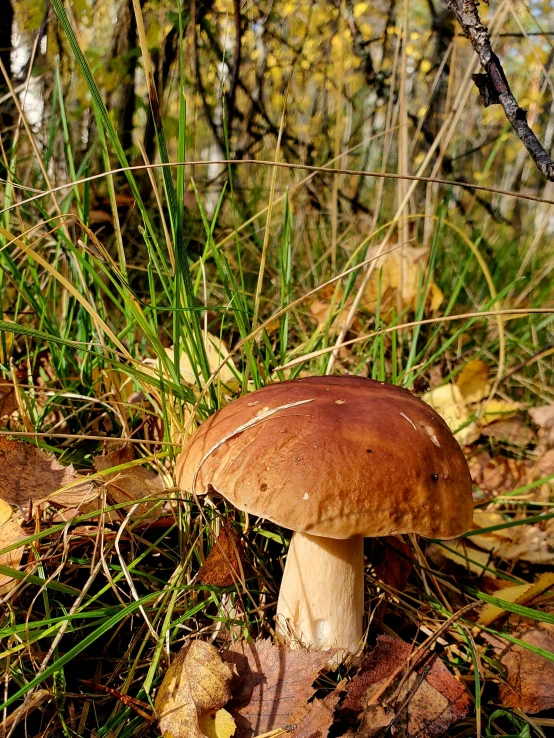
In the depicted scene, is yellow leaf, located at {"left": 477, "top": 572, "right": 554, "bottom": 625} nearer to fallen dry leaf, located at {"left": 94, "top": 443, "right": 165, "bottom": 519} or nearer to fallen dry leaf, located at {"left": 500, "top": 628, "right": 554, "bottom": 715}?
fallen dry leaf, located at {"left": 500, "top": 628, "right": 554, "bottom": 715}

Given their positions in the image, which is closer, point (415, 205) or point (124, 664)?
point (124, 664)

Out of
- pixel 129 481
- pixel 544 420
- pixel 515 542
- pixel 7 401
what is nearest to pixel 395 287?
pixel 544 420

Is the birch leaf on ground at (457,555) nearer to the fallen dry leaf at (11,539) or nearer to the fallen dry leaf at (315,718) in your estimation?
the fallen dry leaf at (315,718)

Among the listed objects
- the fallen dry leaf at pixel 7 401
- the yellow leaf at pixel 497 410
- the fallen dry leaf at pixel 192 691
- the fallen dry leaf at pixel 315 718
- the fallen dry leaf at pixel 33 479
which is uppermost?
the fallen dry leaf at pixel 7 401

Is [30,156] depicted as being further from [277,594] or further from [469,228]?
[469,228]

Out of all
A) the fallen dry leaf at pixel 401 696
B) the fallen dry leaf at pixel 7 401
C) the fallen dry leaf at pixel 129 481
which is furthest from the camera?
the fallen dry leaf at pixel 7 401

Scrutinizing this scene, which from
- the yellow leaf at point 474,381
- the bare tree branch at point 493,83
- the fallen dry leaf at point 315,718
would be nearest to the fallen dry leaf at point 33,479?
the fallen dry leaf at point 315,718

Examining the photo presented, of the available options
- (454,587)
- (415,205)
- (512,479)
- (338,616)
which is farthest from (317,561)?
(415,205)
